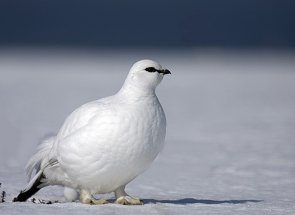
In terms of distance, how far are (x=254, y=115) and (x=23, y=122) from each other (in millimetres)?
3905

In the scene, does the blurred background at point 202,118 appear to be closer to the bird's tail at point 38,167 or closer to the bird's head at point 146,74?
the bird's tail at point 38,167

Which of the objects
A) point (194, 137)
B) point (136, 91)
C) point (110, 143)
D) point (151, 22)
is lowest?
point (110, 143)

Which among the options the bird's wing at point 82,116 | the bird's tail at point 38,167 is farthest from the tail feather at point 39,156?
the bird's wing at point 82,116

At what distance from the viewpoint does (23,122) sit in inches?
390

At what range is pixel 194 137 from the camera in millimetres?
9203

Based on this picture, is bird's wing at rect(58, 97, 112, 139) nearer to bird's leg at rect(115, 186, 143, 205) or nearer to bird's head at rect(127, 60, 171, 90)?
bird's head at rect(127, 60, 171, 90)

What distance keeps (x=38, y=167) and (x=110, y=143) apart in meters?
0.71

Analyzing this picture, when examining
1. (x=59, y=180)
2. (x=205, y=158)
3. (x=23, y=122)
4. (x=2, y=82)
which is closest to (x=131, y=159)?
(x=59, y=180)

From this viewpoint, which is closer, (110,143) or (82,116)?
(110,143)

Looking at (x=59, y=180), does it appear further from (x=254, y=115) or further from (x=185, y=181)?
(x=254, y=115)

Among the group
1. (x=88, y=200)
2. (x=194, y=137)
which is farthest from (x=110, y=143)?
(x=194, y=137)

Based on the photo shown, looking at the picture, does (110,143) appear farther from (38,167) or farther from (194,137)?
(194,137)

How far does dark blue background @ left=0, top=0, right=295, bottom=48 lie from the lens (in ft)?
190

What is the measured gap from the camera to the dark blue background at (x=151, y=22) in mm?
57812
